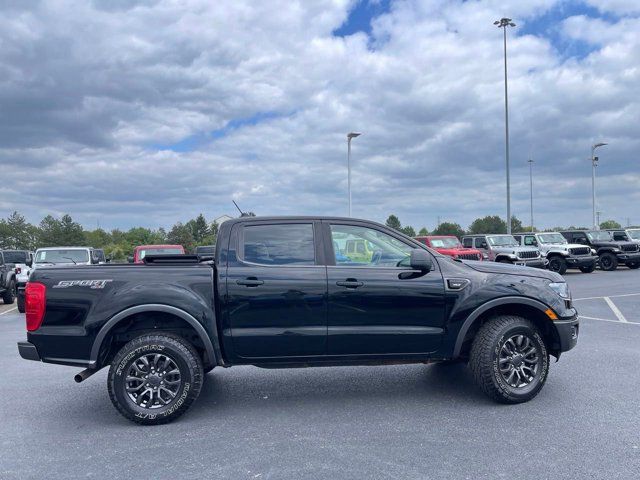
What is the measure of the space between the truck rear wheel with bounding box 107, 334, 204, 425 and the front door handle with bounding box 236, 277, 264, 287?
769mm

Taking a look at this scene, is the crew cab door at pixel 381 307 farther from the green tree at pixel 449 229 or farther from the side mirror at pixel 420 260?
the green tree at pixel 449 229

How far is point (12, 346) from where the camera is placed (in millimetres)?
8812

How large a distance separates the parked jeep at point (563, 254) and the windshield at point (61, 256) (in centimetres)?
1723

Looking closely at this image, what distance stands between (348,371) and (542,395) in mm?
2210

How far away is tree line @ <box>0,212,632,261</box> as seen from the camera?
75706 mm

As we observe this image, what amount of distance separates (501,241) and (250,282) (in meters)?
19.7

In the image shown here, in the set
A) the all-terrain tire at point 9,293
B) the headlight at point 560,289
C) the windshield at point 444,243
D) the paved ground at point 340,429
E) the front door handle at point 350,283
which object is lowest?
the paved ground at point 340,429

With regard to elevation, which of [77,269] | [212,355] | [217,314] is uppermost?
[77,269]

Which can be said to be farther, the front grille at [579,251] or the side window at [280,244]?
the front grille at [579,251]

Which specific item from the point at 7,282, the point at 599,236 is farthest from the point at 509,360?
the point at 599,236

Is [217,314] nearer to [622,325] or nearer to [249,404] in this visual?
[249,404]

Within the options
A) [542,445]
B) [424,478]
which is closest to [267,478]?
[424,478]

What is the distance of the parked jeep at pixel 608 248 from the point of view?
2447cm

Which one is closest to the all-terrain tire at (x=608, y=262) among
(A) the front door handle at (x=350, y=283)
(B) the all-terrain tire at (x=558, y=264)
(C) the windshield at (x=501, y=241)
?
(B) the all-terrain tire at (x=558, y=264)
